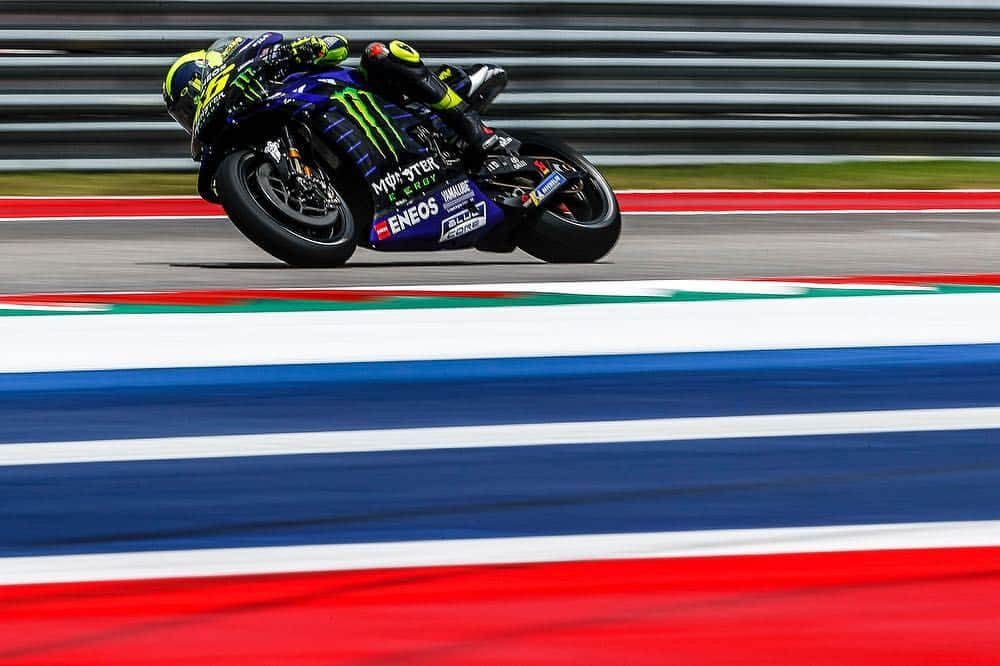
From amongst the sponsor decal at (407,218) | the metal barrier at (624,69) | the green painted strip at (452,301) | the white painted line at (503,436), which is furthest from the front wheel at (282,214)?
the metal barrier at (624,69)

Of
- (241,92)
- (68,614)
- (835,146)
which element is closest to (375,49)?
(241,92)

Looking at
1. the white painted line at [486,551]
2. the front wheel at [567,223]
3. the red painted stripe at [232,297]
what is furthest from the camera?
the front wheel at [567,223]

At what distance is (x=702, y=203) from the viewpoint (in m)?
9.33

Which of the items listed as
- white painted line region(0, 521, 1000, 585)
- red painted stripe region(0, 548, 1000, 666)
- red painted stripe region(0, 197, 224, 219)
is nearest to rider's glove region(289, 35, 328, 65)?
red painted stripe region(0, 197, 224, 219)

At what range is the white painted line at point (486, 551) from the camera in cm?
246

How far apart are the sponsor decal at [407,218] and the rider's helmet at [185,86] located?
820 millimetres

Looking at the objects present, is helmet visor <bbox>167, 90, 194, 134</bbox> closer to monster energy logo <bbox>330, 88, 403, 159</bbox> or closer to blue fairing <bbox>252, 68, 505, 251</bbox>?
blue fairing <bbox>252, 68, 505, 251</bbox>

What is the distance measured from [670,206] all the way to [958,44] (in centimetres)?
313

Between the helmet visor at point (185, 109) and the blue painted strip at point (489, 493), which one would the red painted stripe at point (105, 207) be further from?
the blue painted strip at point (489, 493)

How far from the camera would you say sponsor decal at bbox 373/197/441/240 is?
6125mm

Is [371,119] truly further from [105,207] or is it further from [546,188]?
[105,207]

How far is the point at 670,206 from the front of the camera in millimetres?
9102

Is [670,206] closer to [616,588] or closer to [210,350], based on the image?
[210,350]

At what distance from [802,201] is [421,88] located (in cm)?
388
